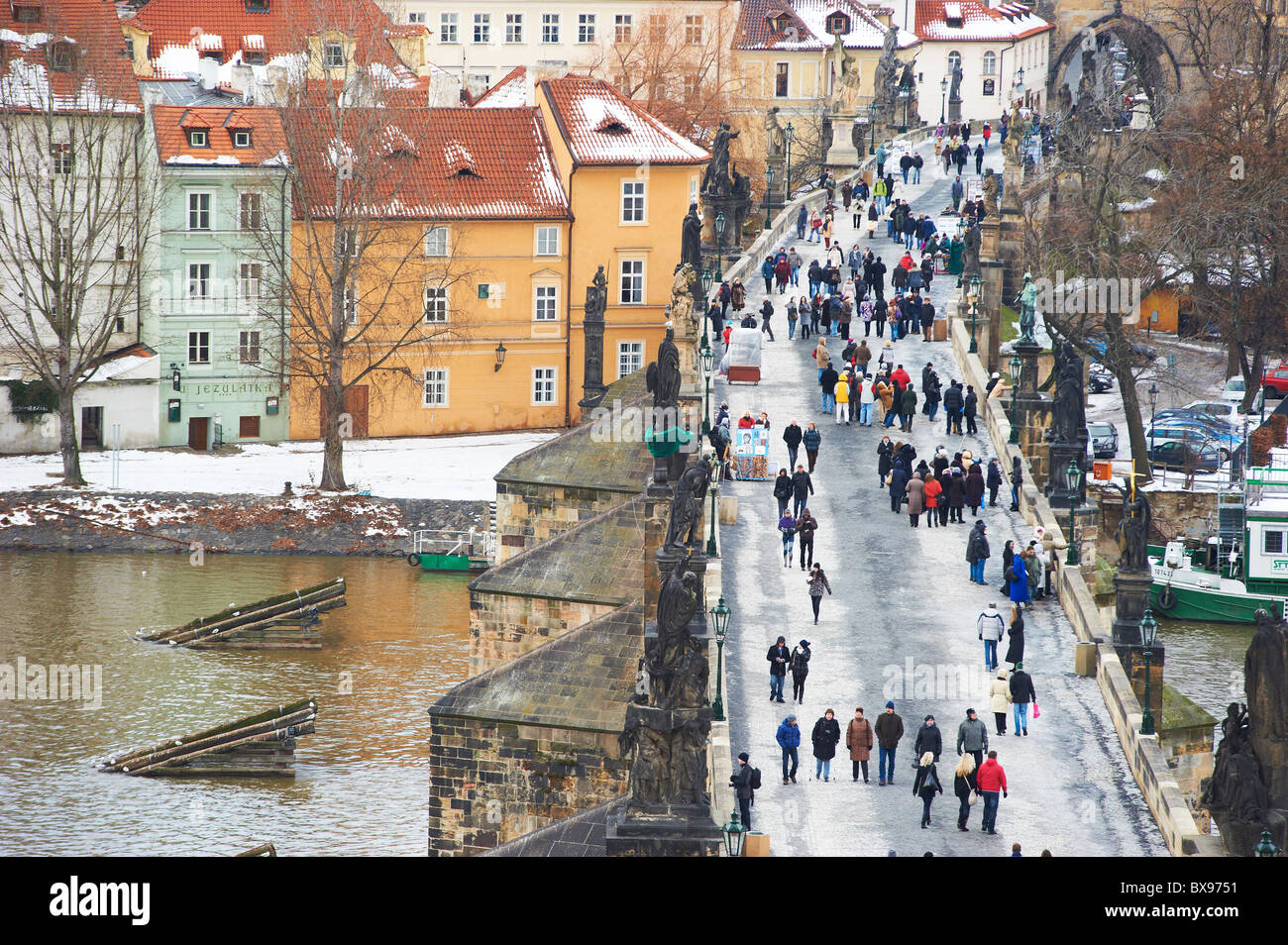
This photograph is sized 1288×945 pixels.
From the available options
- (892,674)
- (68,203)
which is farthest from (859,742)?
(68,203)

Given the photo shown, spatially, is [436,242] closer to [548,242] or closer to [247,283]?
[548,242]

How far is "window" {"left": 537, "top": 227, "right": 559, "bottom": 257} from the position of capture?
79.2 metres

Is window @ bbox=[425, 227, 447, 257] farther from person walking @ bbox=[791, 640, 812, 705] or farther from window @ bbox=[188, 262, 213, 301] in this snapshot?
person walking @ bbox=[791, 640, 812, 705]

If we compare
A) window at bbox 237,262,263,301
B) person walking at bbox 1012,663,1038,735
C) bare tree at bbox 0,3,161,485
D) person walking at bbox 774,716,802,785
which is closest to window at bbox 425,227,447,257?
window at bbox 237,262,263,301

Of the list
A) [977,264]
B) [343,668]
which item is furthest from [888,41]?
[343,668]

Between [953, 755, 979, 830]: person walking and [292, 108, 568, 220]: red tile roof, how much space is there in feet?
146

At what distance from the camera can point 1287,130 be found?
85.9 metres

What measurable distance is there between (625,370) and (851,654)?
40278 mm

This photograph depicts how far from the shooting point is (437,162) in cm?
7869

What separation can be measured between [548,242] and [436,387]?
6.60 meters

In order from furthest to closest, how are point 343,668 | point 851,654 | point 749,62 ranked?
point 749,62, point 343,668, point 851,654

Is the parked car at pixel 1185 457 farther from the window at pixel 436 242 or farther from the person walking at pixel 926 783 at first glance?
the person walking at pixel 926 783

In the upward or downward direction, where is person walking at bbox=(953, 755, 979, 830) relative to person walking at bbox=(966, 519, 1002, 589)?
downward
